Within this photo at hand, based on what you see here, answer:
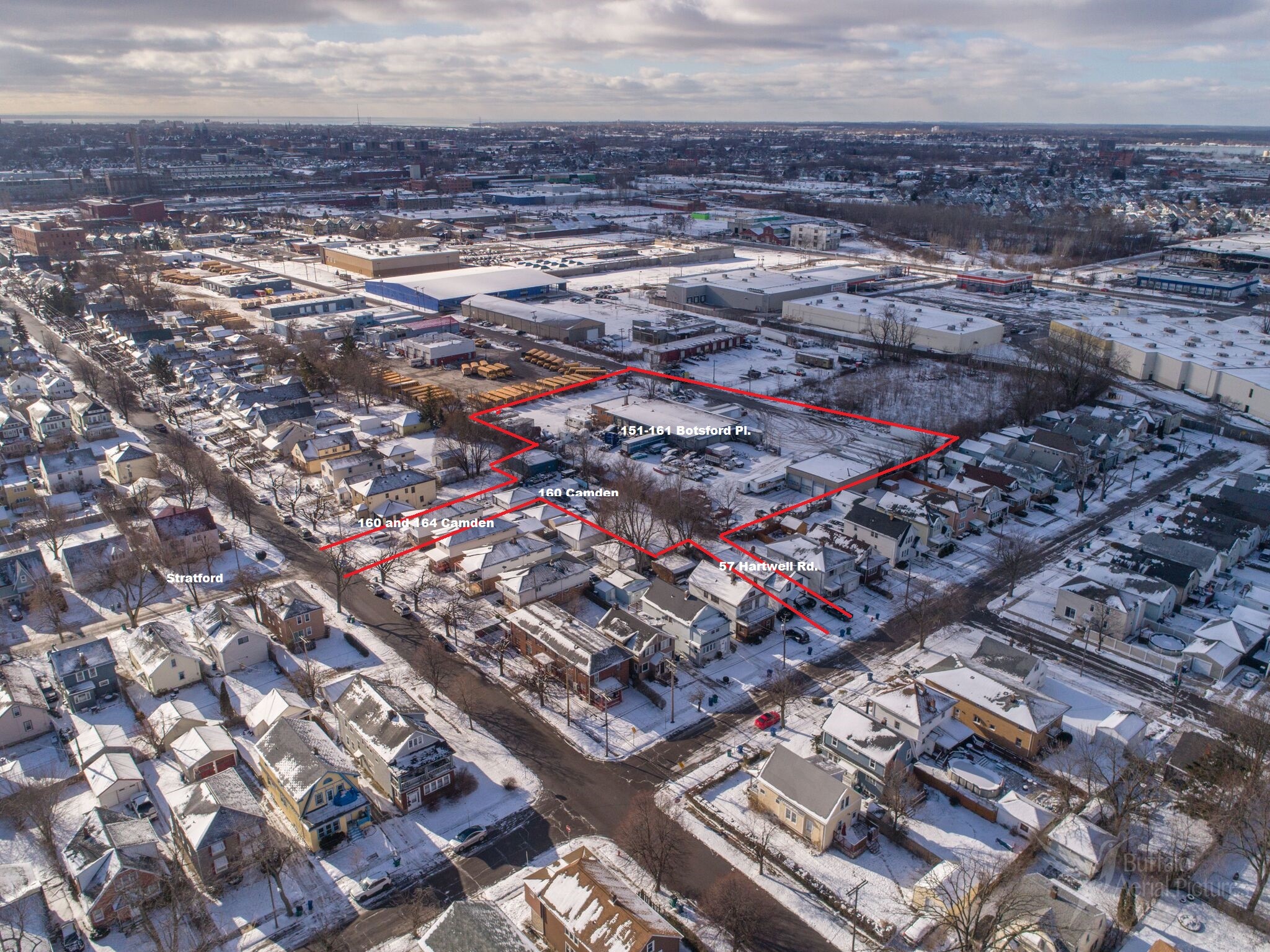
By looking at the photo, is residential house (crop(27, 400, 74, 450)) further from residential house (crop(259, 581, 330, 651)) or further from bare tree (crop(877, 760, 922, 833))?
bare tree (crop(877, 760, 922, 833))

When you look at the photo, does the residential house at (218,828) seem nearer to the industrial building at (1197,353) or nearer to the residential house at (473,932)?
the residential house at (473,932)

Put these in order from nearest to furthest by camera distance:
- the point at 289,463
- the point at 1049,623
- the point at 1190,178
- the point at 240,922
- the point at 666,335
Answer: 1. the point at 240,922
2. the point at 1049,623
3. the point at 289,463
4. the point at 666,335
5. the point at 1190,178

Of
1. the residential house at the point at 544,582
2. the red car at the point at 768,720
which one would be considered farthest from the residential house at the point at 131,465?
the red car at the point at 768,720

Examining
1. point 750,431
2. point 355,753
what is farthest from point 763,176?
point 355,753

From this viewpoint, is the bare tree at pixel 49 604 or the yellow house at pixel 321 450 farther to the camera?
the yellow house at pixel 321 450

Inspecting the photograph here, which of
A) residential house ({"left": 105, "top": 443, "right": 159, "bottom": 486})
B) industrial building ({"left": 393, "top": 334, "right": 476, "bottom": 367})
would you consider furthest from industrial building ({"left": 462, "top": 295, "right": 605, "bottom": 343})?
residential house ({"left": 105, "top": 443, "right": 159, "bottom": 486})

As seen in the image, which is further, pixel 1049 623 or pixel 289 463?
pixel 289 463

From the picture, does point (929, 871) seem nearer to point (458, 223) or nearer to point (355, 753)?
point (355, 753)
